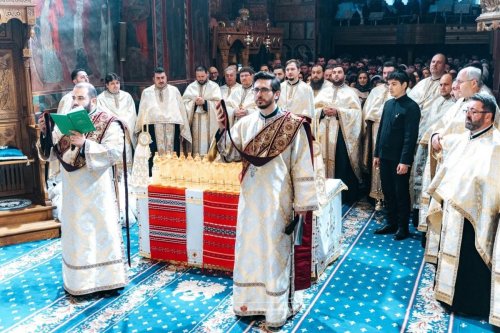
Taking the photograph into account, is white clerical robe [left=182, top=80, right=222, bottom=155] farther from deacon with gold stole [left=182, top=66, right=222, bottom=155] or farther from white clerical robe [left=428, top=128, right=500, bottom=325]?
white clerical robe [left=428, top=128, right=500, bottom=325]

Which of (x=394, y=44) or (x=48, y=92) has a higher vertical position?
(x=394, y=44)

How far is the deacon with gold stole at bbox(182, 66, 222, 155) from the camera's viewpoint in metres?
9.35

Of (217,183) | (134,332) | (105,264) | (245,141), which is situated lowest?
(134,332)

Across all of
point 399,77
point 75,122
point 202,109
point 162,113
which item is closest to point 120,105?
point 162,113

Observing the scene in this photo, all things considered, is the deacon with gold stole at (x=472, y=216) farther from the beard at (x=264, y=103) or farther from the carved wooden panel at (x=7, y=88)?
the carved wooden panel at (x=7, y=88)

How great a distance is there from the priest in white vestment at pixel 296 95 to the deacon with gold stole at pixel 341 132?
0.76ft

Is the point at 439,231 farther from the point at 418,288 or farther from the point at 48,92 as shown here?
the point at 48,92

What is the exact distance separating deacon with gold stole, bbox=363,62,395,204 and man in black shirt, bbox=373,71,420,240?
2.84ft

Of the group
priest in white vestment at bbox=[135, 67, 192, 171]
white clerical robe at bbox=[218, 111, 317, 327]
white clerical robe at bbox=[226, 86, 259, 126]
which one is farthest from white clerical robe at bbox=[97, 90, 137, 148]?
white clerical robe at bbox=[218, 111, 317, 327]

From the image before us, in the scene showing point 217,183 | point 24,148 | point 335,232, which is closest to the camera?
point 217,183

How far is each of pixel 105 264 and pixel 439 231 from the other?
2.92 m

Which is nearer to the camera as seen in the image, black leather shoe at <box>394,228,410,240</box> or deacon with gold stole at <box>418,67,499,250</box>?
deacon with gold stole at <box>418,67,499,250</box>

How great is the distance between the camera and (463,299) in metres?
4.41

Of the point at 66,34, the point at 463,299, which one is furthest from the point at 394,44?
the point at 463,299
